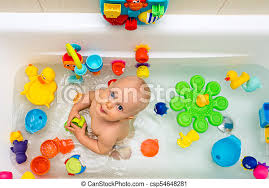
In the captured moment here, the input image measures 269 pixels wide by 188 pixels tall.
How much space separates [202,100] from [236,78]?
0.24 m

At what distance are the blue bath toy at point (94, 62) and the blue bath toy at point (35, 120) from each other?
1.15 ft

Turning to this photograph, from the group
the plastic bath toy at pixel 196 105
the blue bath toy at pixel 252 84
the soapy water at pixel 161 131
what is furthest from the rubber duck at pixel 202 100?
the blue bath toy at pixel 252 84

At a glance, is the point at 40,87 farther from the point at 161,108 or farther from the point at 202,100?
the point at 202,100

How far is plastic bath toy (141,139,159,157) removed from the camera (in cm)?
127

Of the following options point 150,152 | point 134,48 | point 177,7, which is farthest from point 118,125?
point 177,7

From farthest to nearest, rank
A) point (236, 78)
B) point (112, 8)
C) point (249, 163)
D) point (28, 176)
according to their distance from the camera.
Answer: point (236, 78) < point (249, 163) < point (28, 176) < point (112, 8)

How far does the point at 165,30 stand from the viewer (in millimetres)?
1104

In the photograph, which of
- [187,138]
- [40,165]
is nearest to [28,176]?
[40,165]

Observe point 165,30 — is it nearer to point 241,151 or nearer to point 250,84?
point 250,84

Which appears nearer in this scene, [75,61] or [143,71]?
[75,61]

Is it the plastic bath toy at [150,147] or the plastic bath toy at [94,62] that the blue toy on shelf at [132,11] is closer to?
the plastic bath toy at [94,62]

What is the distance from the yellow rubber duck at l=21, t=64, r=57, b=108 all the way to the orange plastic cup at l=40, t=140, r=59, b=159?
0.19 meters

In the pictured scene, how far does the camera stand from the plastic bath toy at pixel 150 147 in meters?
1.27

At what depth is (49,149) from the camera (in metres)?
1.21
